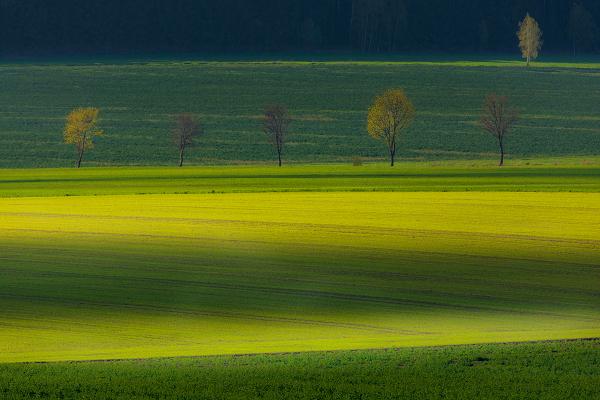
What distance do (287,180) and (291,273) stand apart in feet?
116

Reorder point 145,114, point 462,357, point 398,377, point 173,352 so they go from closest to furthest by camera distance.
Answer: point 398,377, point 462,357, point 173,352, point 145,114

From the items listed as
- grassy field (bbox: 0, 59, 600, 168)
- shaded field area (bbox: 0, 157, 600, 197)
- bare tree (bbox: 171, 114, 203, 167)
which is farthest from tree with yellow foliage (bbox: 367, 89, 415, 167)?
shaded field area (bbox: 0, 157, 600, 197)

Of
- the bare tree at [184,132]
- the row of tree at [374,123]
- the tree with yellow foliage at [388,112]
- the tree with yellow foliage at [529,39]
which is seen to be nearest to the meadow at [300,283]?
the tree with yellow foliage at [388,112]

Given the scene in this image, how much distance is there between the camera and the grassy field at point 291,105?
4085 inches

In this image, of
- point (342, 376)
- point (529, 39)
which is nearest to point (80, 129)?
point (342, 376)

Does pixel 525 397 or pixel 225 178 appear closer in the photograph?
pixel 525 397

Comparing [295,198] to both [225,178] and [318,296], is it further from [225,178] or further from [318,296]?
[318,296]

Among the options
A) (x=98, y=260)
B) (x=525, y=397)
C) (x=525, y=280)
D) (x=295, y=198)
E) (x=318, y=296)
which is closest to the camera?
(x=525, y=397)

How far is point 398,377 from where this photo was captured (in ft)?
60.4

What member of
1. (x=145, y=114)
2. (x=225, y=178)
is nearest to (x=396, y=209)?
(x=225, y=178)

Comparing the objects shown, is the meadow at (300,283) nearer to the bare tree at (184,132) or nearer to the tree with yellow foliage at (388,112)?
the tree with yellow foliage at (388,112)

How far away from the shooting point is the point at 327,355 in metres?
20.0

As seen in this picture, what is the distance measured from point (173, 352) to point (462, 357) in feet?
16.6

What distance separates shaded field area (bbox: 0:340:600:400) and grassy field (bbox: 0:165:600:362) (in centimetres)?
142
